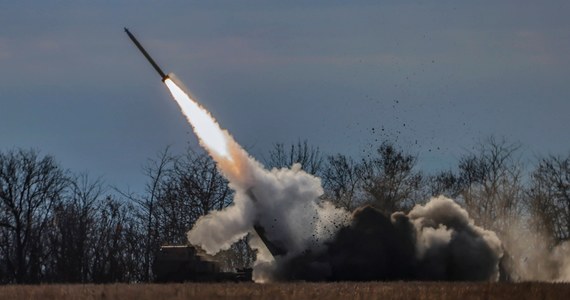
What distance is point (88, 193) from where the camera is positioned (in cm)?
10931

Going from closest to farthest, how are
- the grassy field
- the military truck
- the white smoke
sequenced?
the grassy field → the white smoke → the military truck

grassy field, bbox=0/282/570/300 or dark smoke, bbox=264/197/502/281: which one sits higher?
dark smoke, bbox=264/197/502/281

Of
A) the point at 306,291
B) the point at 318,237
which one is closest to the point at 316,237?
the point at 318,237

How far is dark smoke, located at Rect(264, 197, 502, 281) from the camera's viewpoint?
6488 cm

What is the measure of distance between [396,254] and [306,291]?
1474 cm

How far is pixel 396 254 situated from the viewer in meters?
66.0

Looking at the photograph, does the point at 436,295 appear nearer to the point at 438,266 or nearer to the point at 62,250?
the point at 438,266

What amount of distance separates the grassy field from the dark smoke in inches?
247

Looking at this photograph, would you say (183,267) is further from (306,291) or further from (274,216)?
(306,291)

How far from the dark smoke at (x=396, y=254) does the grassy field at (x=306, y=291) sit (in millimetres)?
6278

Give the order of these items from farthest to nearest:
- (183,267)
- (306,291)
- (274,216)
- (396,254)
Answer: (396,254)
(183,267)
(274,216)
(306,291)

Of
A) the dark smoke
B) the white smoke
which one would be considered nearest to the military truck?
the white smoke

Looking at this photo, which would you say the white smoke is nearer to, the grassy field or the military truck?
the military truck

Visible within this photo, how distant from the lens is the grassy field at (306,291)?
49.9 metres
